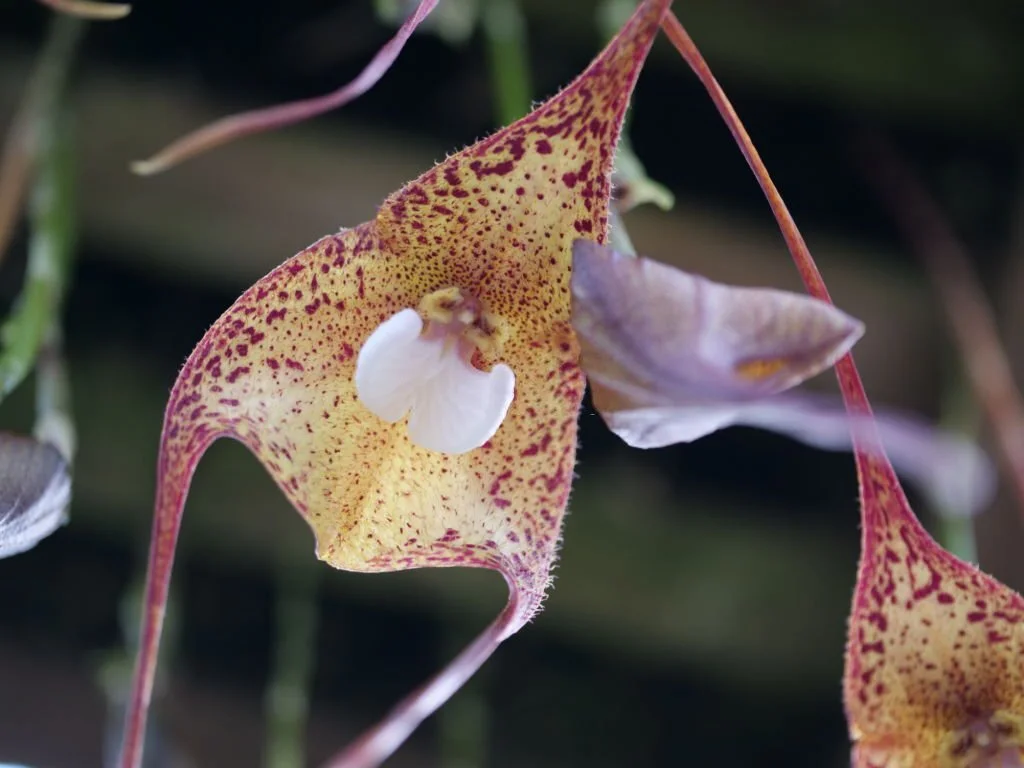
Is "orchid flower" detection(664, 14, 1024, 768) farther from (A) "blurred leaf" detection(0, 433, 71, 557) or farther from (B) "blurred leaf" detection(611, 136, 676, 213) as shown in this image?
(A) "blurred leaf" detection(0, 433, 71, 557)

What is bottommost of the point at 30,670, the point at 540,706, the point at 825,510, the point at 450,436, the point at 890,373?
the point at 30,670

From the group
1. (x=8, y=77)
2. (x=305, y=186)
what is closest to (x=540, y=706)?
(x=305, y=186)

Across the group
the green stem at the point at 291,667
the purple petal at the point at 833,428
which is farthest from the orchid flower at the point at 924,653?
the green stem at the point at 291,667

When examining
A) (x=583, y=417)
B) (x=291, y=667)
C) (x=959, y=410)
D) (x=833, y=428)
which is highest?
(x=833, y=428)

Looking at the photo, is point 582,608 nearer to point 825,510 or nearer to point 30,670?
point 825,510

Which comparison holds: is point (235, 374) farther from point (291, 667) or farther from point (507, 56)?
point (291, 667)

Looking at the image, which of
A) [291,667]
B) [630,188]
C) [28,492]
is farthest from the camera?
[291,667]

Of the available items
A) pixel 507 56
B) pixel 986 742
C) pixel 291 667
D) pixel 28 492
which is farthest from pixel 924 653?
pixel 291 667
